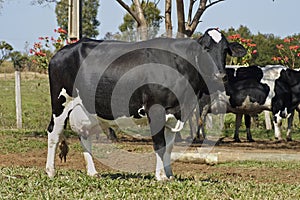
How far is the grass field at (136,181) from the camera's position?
6461 millimetres

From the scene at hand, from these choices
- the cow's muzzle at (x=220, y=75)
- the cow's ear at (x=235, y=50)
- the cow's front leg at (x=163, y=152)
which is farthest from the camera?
the cow's ear at (x=235, y=50)

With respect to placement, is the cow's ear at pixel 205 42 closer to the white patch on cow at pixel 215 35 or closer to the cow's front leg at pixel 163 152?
the white patch on cow at pixel 215 35

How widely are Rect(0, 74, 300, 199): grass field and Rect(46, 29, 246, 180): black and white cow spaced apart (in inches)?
20.7

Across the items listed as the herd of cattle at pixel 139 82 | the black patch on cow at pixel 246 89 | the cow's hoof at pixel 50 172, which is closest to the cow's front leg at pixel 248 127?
the black patch on cow at pixel 246 89

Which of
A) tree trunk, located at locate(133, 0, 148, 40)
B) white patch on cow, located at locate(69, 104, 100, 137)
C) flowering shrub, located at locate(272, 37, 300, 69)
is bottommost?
white patch on cow, located at locate(69, 104, 100, 137)

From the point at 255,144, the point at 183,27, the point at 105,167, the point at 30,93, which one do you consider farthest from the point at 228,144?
the point at 30,93

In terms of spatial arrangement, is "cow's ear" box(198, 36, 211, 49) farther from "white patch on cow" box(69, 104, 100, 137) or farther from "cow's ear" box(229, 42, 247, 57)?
"white patch on cow" box(69, 104, 100, 137)

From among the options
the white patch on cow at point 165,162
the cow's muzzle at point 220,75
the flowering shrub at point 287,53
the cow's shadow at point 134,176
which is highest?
the flowering shrub at point 287,53

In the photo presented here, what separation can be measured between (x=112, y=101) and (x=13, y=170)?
1.99 m

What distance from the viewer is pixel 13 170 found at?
839 cm

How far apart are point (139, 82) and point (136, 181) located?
126cm

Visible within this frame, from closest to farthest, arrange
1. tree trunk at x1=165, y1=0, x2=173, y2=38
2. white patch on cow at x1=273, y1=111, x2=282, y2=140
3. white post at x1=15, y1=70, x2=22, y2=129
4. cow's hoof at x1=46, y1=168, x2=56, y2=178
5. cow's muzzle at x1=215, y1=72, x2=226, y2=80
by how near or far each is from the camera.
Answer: cow's muzzle at x1=215, y1=72, x2=226, y2=80 → cow's hoof at x1=46, y1=168, x2=56, y2=178 → tree trunk at x1=165, y1=0, x2=173, y2=38 → white patch on cow at x1=273, y1=111, x2=282, y2=140 → white post at x1=15, y1=70, x2=22, y2=129

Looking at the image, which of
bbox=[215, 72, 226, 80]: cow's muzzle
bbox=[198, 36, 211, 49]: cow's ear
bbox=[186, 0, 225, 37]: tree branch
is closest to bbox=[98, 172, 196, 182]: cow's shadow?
bbox=[215, 72, 226, 80]: cow's muzzle

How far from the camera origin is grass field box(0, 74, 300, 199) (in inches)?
254
